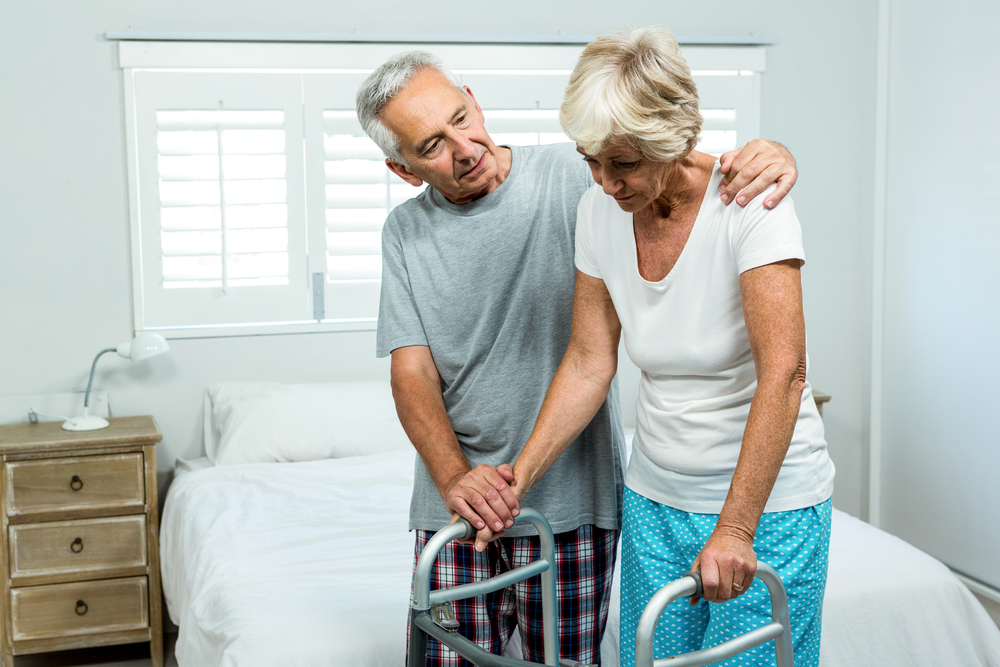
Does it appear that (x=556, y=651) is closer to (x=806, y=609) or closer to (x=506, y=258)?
(x=806, y=609)

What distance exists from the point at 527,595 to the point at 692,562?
0.30 metres

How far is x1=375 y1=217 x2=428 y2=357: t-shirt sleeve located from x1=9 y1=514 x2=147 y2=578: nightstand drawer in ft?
5.58

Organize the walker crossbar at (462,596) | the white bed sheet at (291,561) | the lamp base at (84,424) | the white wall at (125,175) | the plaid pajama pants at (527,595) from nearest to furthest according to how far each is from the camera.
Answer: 1. the walker crossbar at (462,596)
2. the plaid pajama pants at (527,595)
3. the white bed sheet at (291,561)
4. the lamp base at (84,424)
5. the white wall at (125,175)

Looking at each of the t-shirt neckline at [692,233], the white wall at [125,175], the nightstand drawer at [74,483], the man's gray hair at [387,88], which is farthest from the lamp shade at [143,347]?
the t-shirt neckline at [692,233]

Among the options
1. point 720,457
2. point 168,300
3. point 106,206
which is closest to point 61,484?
point 168,300

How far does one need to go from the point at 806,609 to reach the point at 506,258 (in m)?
0.66

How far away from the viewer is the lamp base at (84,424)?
284 centimetres

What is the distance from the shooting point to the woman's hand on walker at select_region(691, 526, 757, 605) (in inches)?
38.9

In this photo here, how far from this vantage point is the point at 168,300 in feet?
10.4

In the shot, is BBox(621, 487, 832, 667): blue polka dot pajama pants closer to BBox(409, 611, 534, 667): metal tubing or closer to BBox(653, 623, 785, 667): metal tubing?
BBox(653, 623, 785, 667): metal tubing

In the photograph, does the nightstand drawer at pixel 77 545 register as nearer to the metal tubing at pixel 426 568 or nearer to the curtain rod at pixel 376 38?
the curtain rod at pixel 376 38

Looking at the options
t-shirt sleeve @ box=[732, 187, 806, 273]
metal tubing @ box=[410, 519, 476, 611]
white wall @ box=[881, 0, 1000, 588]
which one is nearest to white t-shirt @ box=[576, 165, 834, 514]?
t-shirt sleeve @ box=[732, 187, 806, 273]

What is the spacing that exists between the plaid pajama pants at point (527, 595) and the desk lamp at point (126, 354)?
69.5 inches

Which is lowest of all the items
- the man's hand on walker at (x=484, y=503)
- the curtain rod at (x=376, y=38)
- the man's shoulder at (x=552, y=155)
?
the man's hand on walker at (x=484, y=503)
